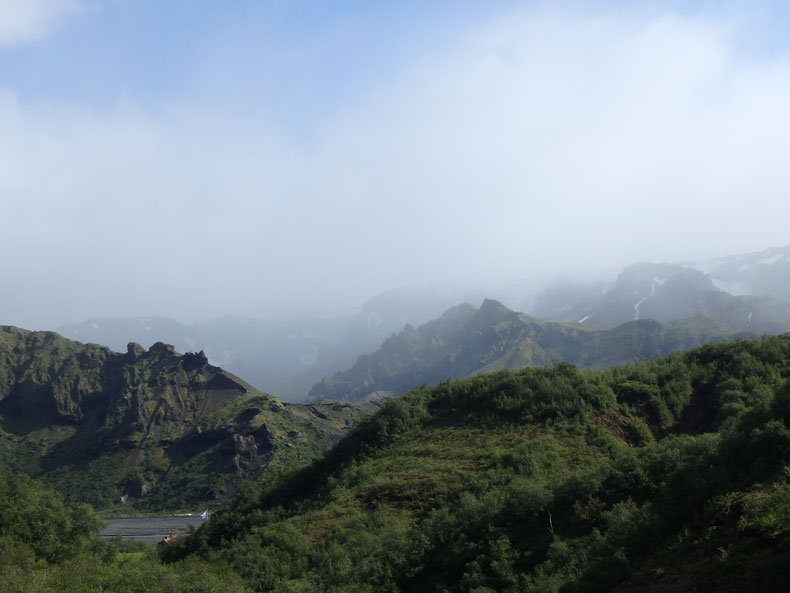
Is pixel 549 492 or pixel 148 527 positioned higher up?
pixel 549 492

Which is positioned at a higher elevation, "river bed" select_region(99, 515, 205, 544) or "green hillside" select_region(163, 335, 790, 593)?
"green hillside" select_region(163, 335, 790, 593)

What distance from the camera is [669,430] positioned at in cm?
6384

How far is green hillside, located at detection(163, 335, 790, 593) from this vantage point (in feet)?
81.0

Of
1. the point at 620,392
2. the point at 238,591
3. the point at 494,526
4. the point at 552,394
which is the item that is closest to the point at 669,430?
the point at 620,392

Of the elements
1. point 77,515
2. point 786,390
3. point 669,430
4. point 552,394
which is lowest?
point 77,515

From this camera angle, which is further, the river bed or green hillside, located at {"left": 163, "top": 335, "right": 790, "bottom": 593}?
the river bed

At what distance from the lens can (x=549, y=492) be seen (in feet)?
129

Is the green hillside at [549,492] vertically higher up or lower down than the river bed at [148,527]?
higher up

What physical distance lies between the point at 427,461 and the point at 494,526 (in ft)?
77.3

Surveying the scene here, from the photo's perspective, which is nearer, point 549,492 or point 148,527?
point 549,492

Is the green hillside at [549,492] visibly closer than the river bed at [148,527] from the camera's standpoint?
Yes

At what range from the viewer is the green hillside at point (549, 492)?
81.0 feet

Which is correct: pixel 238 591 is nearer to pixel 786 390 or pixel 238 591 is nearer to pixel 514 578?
pixel 514 578

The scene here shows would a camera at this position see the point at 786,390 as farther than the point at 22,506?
No
